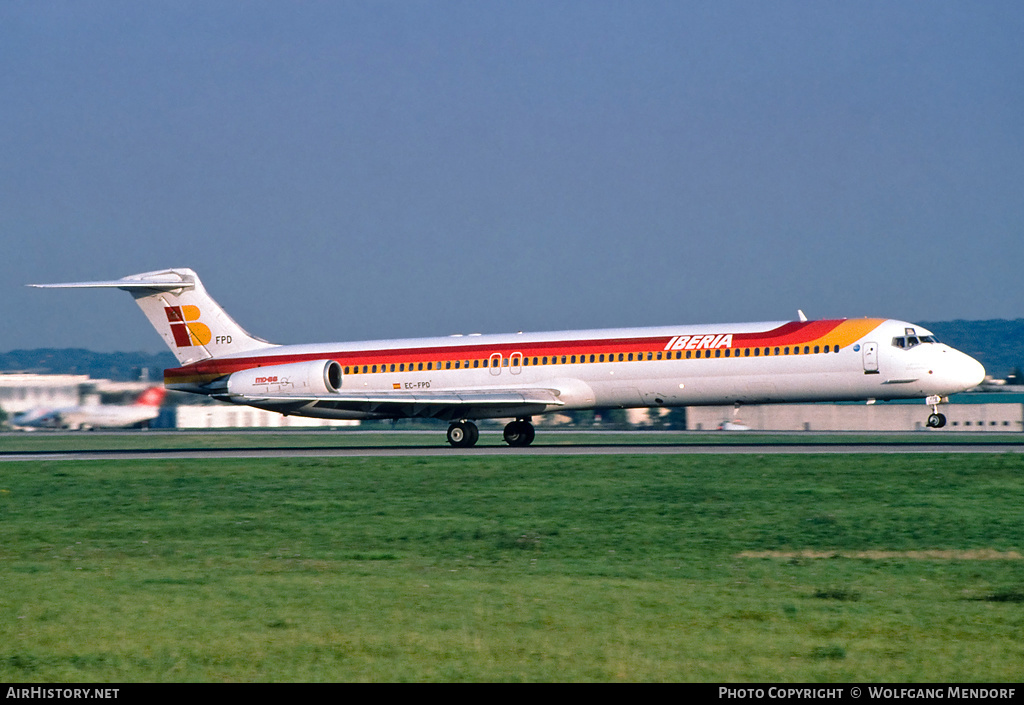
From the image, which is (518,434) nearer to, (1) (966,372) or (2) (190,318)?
(2) (190,318)

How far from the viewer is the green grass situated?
10875mm

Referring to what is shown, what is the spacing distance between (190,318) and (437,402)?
11.4m

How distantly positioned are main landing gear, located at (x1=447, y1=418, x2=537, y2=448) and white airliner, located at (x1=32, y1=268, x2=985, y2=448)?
0.16 ft

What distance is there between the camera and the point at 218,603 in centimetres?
1368

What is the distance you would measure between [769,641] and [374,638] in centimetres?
385

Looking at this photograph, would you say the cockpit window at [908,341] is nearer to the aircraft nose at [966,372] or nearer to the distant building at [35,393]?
the aircraft nose at [966,372]

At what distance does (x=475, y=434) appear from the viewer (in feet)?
140

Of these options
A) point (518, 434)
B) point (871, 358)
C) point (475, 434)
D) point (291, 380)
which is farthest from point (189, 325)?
point (871, 358)

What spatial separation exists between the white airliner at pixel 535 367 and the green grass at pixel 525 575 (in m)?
7.12

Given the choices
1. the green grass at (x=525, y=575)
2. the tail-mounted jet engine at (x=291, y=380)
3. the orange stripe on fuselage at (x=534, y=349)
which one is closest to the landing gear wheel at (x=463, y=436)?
the orange stripe on fuselage at (x=534, y=349)

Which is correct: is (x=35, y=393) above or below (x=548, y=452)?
above

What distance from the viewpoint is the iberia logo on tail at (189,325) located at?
151 feet
